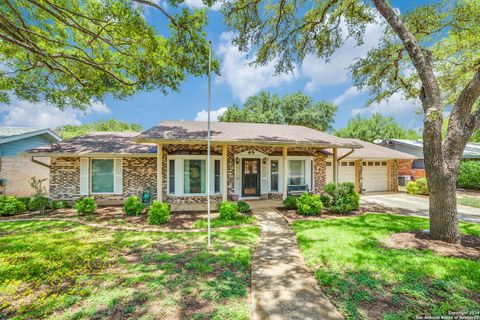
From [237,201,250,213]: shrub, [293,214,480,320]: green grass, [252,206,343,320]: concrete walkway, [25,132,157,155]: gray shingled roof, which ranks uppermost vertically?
[25,132,157,155]: gray shingled roof

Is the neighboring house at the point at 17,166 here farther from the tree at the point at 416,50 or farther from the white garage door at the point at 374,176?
the white garage door at the point at 374,176

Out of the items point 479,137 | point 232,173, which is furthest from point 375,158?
point 479,137

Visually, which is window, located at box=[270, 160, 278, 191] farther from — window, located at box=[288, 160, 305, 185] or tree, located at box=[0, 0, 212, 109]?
tree, located at box=[0, 0, 212, 109]

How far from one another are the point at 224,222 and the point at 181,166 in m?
3.97

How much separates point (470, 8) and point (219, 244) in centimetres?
1103

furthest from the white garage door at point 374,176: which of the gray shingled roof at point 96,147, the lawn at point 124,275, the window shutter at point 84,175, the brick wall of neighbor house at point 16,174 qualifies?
the brick wall of neighbor house at point 16,174

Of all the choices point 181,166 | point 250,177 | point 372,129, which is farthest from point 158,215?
point 372,129

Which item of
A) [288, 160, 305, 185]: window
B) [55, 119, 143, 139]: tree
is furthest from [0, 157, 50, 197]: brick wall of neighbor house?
[55, 119, 143, 139]: tree

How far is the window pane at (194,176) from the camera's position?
10.1 m

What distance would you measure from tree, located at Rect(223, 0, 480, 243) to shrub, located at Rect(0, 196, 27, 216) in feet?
37.6

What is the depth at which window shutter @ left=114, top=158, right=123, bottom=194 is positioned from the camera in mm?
10680

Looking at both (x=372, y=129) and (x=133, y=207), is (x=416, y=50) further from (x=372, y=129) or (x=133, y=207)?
(x=372, y=129)

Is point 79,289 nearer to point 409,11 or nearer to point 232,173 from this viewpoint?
point 232,173

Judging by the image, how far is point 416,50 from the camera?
5.19 metres
